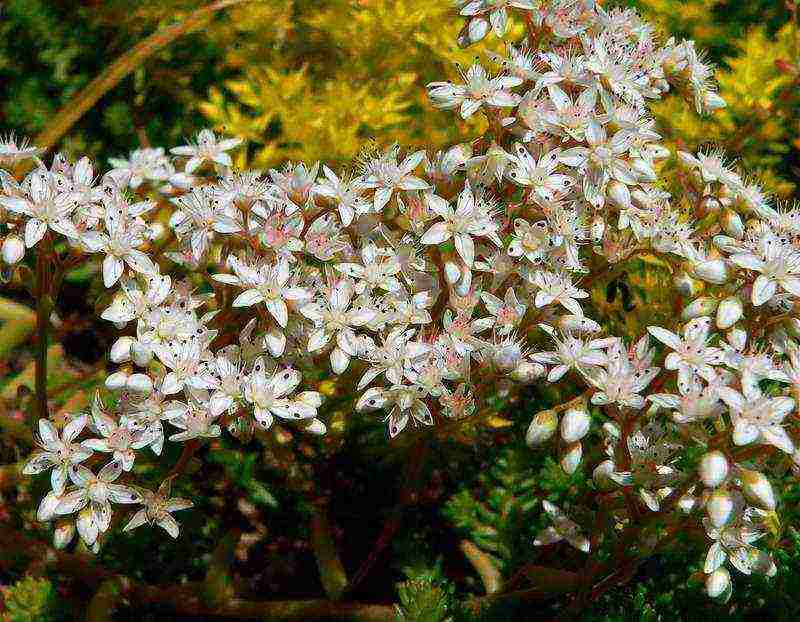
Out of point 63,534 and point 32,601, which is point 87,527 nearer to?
point 63,534

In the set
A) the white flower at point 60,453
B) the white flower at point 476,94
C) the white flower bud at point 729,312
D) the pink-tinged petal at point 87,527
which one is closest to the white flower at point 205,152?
the white flower at point 476,94

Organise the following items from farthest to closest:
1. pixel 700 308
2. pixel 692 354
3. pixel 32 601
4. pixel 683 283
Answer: pixel 32 601 → pixel 683 283 → pixel 700 308 → pixel 692 354

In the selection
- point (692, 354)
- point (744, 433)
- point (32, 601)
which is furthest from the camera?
point (32, 601)

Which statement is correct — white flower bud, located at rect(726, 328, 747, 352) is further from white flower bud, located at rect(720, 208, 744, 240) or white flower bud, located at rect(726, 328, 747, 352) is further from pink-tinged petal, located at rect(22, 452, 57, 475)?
pink-tinged petal, located at rect(22, 452, 57, 475)

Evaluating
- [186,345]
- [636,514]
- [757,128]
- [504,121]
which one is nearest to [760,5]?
[757,128]

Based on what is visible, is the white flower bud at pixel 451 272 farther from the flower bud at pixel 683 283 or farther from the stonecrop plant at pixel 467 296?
the flower bud at pixel 683 283

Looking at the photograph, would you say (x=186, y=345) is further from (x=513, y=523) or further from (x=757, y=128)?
(x=757, y=128)

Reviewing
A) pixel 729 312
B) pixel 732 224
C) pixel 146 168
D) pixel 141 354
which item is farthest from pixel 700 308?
pixel 146 168

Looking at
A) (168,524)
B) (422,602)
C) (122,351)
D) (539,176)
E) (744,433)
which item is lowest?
(422,602)
